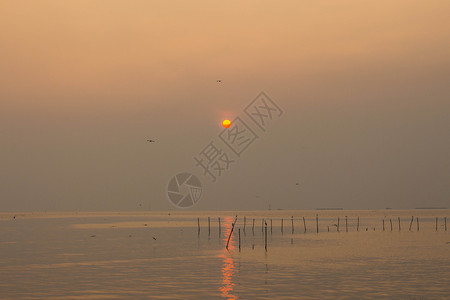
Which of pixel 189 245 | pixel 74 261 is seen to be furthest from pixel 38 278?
pixel 189 245

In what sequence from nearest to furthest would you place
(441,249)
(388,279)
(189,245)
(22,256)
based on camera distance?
(388,279), (22,256), (441,249), (189,245)

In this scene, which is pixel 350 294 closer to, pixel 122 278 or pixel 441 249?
Answer: pixel 122 278

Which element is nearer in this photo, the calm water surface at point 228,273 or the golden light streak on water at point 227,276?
the golden light streak on water at point 227,276

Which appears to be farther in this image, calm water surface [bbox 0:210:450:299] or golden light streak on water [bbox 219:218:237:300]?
calm water surface [bbox 0:210:450:299]

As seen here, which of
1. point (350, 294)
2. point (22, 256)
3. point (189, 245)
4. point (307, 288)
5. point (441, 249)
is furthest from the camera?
point (189, 245)

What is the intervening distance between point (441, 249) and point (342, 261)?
16.4 meters

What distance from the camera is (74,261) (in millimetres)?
50875

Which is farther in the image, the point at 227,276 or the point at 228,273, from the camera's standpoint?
the point at 228,273

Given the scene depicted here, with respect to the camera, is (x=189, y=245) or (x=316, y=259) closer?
(x=316, y=259)

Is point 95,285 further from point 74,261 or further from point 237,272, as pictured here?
point 74,261

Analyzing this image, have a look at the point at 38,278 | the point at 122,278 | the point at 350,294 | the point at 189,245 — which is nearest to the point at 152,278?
the point at 122,278

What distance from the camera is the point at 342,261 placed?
48938 millimetres

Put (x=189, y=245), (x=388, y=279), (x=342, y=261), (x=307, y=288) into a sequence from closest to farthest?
(x=307, y=288), (x=388, y=279), (x=342, y=261), (x=189, y=245)

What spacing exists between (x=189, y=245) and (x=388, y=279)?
36537mm
